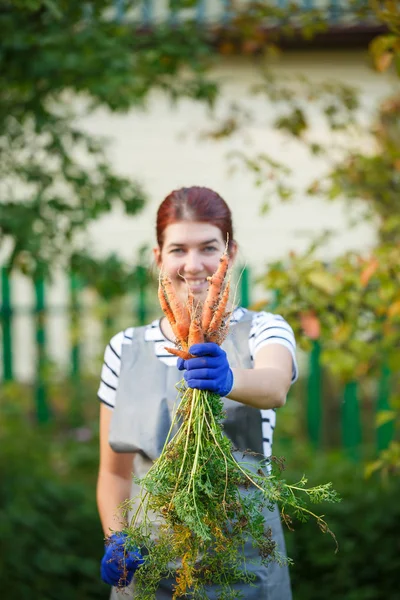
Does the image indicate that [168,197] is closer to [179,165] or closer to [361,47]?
[179,165]

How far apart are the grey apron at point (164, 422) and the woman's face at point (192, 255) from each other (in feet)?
0.55

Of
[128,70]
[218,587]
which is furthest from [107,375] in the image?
[128,70]

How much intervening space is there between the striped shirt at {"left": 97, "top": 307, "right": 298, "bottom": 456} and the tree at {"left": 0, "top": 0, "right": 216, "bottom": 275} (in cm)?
101

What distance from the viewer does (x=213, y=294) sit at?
75.4 inches

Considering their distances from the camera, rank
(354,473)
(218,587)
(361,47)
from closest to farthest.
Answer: (218,587) → (354,473) → (361,47)

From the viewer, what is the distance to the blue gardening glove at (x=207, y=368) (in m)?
1.83

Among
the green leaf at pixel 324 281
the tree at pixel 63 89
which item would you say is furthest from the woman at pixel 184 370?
the tree at pixel 63 89

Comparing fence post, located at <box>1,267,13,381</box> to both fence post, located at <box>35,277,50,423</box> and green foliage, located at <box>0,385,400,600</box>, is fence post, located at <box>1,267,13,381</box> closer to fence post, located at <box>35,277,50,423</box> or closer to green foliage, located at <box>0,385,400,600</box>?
fence post, located at <box>35,277,50,423</box>

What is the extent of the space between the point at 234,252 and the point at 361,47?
6.32 metres

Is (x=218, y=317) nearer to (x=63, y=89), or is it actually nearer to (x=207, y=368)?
(x=207, y=368)

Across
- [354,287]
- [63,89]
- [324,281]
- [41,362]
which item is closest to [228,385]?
[324,281]

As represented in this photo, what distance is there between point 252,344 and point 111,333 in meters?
3.96

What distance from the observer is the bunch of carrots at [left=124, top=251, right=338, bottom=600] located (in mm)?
1801

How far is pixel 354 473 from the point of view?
195 inches
